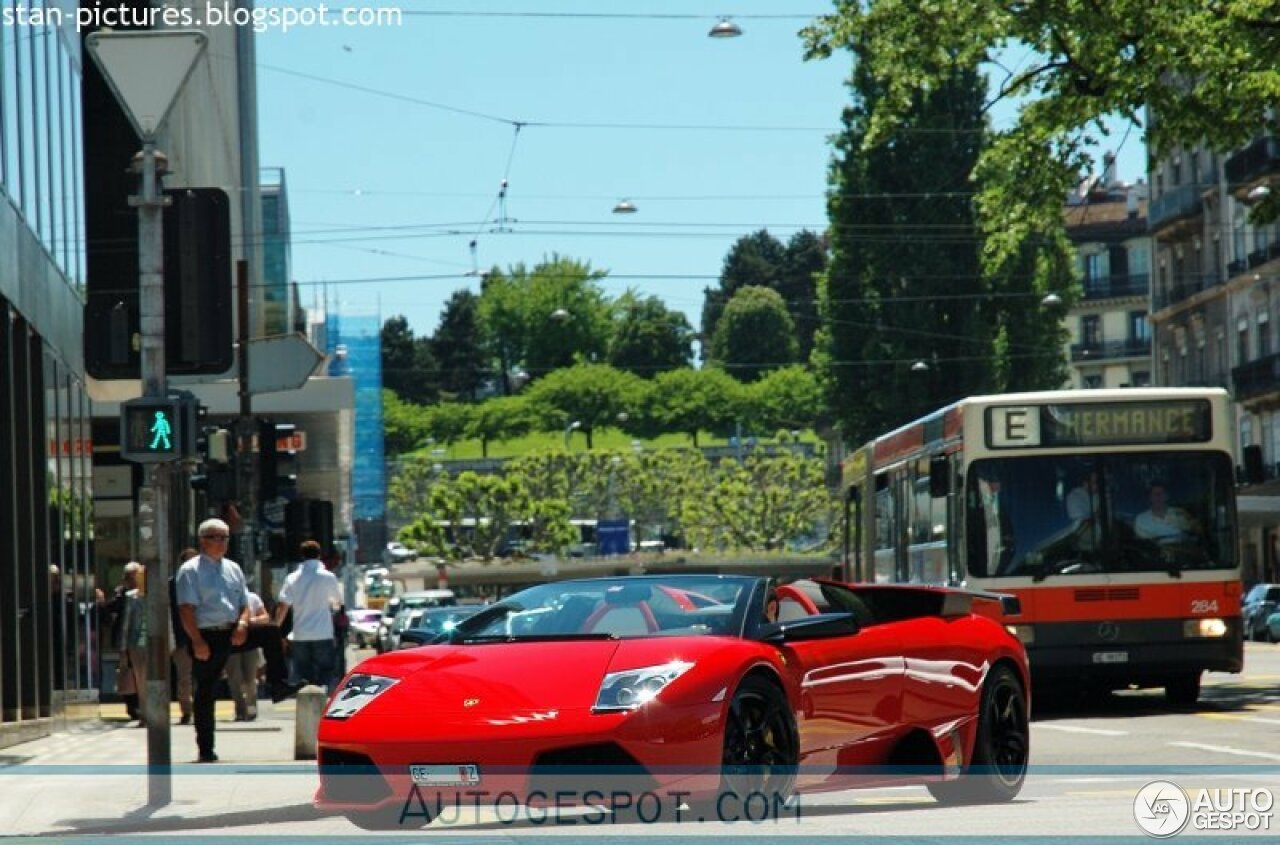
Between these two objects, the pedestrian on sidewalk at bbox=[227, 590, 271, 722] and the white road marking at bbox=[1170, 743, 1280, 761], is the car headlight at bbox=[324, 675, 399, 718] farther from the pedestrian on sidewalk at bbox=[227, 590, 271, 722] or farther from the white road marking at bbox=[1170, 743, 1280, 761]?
the pedestrian on sidewalk at bbox=[227, 590, 271, 722]

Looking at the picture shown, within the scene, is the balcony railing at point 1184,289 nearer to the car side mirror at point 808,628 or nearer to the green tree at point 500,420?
the car side mirror at point 808,628

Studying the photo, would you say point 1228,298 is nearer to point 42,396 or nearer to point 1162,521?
point 1162,521

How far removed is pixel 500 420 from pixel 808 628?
561ft

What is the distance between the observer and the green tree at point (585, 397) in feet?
593

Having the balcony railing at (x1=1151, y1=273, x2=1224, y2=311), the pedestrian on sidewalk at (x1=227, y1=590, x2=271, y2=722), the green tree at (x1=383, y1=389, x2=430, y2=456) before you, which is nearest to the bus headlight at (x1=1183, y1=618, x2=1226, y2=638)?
the pedestrian on sidewalk at (x1=227, y1=590, x2=271, y2=722)

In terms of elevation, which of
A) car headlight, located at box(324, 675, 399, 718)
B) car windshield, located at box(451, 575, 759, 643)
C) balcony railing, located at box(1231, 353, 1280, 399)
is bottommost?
car headlight, located at box(324, 675, 399, 718)

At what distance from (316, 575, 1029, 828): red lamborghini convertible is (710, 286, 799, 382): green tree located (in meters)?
178

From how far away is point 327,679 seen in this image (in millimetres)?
24641

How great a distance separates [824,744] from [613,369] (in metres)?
173

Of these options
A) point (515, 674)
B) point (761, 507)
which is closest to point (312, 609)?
point (515, 674)

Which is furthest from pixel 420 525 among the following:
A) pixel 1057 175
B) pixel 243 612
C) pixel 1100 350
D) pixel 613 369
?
pixel 243 612

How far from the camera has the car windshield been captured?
11.6 m

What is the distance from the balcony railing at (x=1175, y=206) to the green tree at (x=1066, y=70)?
6005 cm

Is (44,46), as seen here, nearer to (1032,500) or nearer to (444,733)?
(1032,500)
